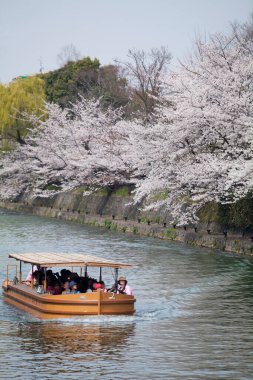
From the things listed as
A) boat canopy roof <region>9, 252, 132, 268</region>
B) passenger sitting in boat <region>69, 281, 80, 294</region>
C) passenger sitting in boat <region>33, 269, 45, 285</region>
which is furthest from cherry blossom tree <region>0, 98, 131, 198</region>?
passenger sitting in boat <region>69, 281, 80, 294</region>

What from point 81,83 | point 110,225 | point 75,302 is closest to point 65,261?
point 75,302

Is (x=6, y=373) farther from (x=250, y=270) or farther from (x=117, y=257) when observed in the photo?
(x=117, y=257)

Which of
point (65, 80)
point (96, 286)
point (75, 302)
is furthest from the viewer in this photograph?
point (65, 80)

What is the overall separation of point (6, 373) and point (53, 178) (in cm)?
5410

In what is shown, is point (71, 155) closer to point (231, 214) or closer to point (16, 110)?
point (16, 110)

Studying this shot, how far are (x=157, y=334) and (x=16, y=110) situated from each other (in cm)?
5580

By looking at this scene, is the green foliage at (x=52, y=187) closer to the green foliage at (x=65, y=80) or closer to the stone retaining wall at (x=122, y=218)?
the stone retaining wall at (x=122, y=218)

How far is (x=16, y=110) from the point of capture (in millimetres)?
77000

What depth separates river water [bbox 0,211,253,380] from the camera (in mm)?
19500

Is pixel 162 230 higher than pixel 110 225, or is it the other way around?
pixel 110 225

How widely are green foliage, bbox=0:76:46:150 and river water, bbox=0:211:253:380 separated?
41770 mm

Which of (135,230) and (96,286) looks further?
(135,230)

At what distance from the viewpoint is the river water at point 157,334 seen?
1950 centimetres

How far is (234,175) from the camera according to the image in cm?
3681
